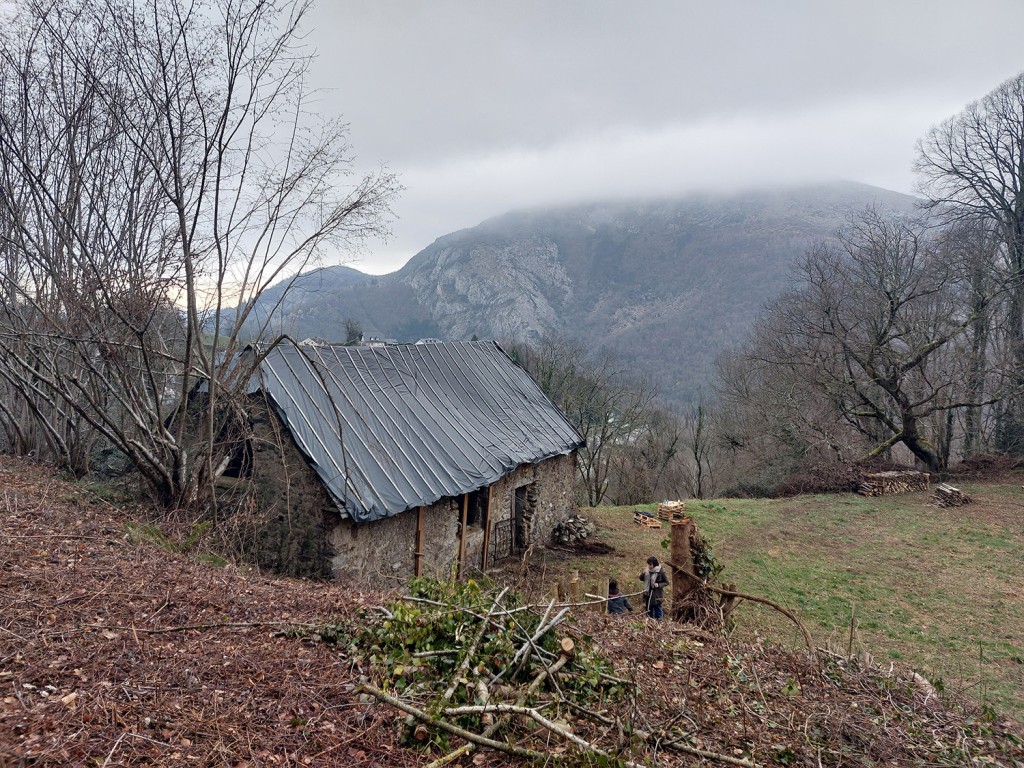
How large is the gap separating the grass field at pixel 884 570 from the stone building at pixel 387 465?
2.37 meters

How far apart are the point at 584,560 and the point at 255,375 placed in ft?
27.5

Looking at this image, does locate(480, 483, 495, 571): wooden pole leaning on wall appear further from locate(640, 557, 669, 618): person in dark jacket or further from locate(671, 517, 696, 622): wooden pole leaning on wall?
locate(671, 517, 696, 622): wooden pole leaning on wall

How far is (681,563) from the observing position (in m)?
6.74

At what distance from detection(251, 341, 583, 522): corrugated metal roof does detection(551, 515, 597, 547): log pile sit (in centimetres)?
206

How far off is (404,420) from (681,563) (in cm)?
557

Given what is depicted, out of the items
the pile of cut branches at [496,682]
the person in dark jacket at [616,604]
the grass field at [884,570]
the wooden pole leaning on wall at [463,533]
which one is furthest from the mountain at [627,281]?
the pile of cut branches at [496,682]

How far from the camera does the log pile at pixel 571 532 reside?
46.2 ft

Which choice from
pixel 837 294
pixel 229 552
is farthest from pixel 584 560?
pixel 837 294

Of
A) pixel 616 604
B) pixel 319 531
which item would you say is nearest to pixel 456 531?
pixel 319 531

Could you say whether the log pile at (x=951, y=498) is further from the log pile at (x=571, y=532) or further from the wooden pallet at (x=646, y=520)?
the log pile at (x=571, y=532)

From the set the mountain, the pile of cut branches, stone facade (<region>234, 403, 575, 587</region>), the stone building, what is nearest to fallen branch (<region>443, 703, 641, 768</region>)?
the pile of cut branches

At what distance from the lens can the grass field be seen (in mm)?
8078

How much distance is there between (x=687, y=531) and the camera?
676 centimetres

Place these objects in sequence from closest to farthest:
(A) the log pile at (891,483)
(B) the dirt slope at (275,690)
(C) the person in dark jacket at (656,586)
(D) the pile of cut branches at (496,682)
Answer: (B) the dirt slope at (275,690)
(D) the pile of cut branches at (496,682)
(C) the person in dark jacket at (656,586)
(A) the log pile at (891,483)
